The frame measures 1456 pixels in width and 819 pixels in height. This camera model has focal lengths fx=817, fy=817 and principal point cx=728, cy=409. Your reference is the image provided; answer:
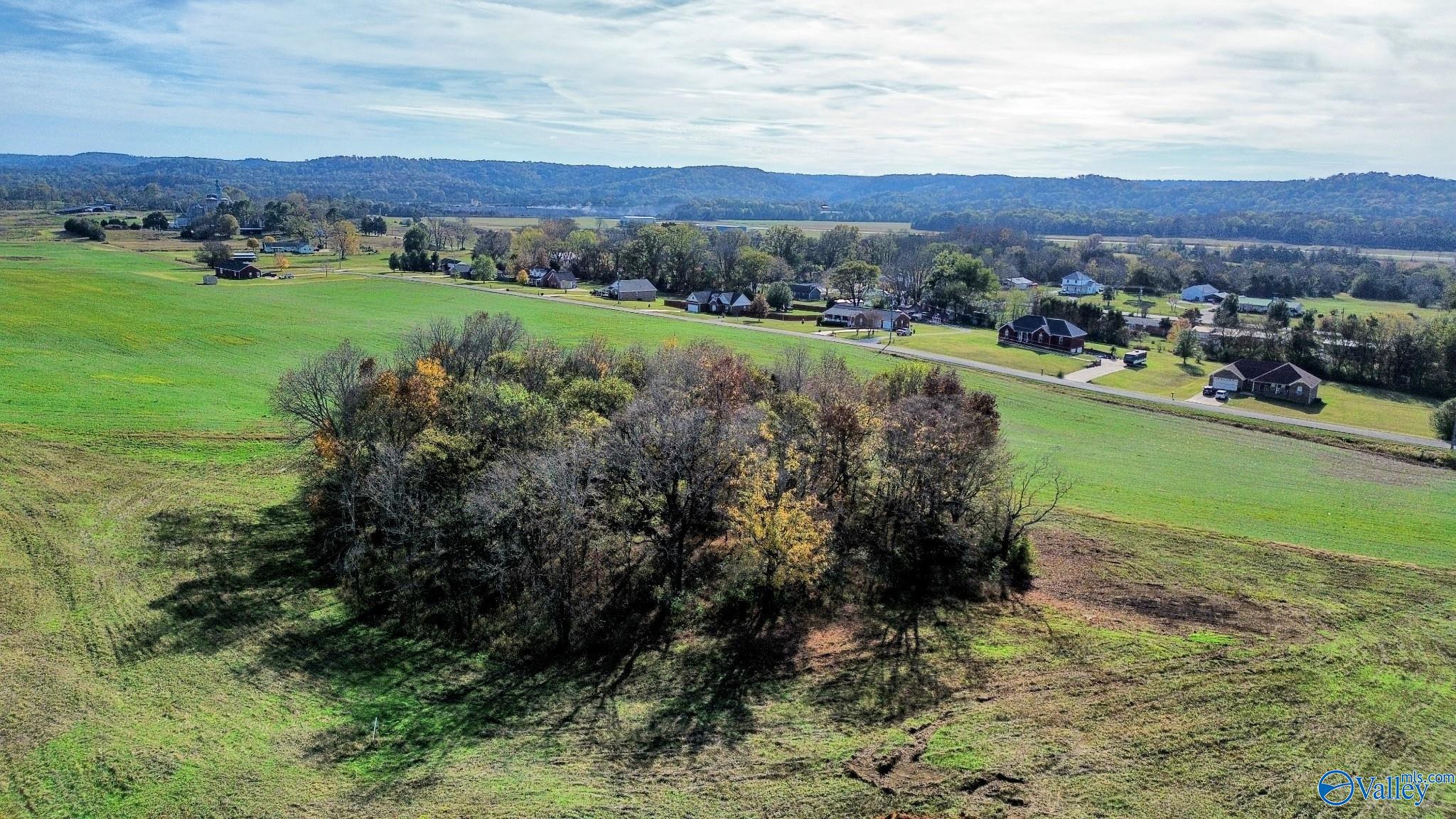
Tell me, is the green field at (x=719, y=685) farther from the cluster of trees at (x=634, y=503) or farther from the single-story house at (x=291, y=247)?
the single-story house at (x=291, y=247)

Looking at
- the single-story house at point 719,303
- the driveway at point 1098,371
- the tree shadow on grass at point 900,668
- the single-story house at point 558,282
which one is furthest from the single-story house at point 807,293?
the tree shadow on grass at point 900,668

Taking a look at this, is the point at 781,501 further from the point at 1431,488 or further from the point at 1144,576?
the point at 1431,488

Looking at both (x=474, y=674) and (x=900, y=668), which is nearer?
(x=474, y=674)

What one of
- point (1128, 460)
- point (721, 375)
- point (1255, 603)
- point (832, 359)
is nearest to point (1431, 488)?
point (1128, 460)

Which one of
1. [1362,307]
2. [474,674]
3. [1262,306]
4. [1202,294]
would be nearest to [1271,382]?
[474,674]

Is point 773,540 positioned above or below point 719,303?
below

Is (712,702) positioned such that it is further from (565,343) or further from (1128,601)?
(565,343)

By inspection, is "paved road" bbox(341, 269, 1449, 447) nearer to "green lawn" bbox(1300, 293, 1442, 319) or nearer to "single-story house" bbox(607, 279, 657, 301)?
"single-story house" bbox(607, 279, 657, 301)
